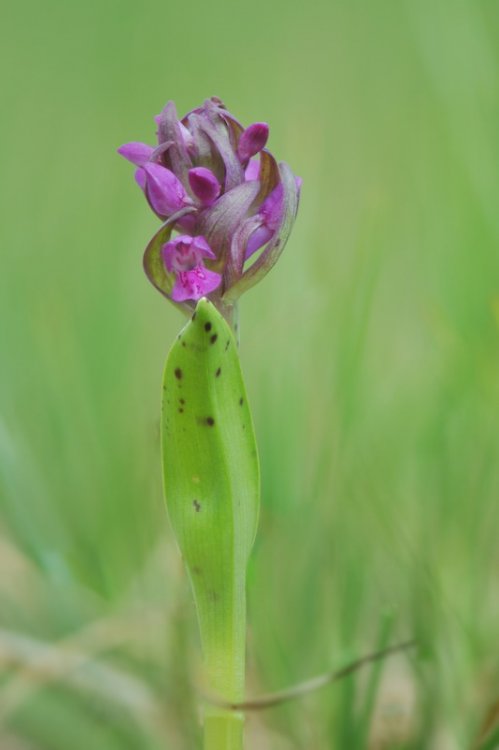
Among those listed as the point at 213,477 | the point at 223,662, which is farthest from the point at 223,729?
the point at 213,477

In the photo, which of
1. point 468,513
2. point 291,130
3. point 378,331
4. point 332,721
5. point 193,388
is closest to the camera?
point 193,388

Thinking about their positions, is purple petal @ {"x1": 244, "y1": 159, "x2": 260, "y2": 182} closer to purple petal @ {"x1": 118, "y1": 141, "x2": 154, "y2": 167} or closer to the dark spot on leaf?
purple petal @ {"x1": 118, "y1": 141, "x2": 154, "y2": 167}

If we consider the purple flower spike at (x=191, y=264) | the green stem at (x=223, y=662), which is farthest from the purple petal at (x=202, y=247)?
the green stem at (x=223, y=662)

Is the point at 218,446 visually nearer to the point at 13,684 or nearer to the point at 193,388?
the point at 193,388

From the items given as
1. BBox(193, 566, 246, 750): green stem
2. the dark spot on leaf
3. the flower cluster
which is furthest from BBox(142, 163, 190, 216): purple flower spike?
BBox(193, 566, 246, 750): green stem

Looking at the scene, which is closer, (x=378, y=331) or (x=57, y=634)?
(x=57, y=634)

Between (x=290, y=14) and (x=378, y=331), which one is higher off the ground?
(x=290, y=14)

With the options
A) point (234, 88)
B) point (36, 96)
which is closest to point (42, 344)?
point (234, 88)

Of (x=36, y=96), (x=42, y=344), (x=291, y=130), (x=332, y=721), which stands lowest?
(x=332, y=721)
